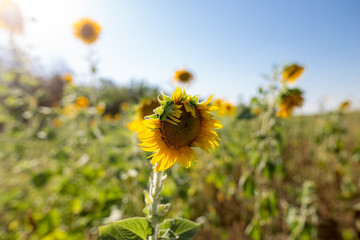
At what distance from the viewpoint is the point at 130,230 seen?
0.78 meters

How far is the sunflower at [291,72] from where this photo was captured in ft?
7.30

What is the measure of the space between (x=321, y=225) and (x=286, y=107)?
2535mm

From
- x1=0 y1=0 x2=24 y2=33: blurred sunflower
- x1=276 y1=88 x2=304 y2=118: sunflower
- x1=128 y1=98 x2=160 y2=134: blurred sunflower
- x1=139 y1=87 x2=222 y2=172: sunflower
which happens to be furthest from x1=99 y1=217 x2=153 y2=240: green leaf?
x1=0 y1=0 x2=24 y2=33: blurred sunflower

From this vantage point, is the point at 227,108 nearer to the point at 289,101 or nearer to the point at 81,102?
the point at 289,101

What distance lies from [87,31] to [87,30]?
17mm

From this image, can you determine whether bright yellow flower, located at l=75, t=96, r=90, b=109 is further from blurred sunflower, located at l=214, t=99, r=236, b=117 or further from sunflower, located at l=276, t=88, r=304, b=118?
sunflower, located at l=276, t=88, r=304, b=118

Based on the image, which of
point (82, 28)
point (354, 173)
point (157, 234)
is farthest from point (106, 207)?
point (354, 173)

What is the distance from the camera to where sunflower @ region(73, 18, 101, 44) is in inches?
136

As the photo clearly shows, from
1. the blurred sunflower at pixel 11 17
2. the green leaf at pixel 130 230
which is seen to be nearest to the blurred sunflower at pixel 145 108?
the green leaf at pixel 130 230

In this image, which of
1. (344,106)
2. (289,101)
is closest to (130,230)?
(289,101)

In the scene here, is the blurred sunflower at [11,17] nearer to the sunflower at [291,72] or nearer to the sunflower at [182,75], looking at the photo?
the sunflower at [182,75]

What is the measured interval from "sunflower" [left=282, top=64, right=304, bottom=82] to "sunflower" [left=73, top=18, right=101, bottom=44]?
129 inches

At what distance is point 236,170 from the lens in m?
4.55

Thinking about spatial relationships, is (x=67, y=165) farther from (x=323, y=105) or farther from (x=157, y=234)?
(x=323, y=105)
